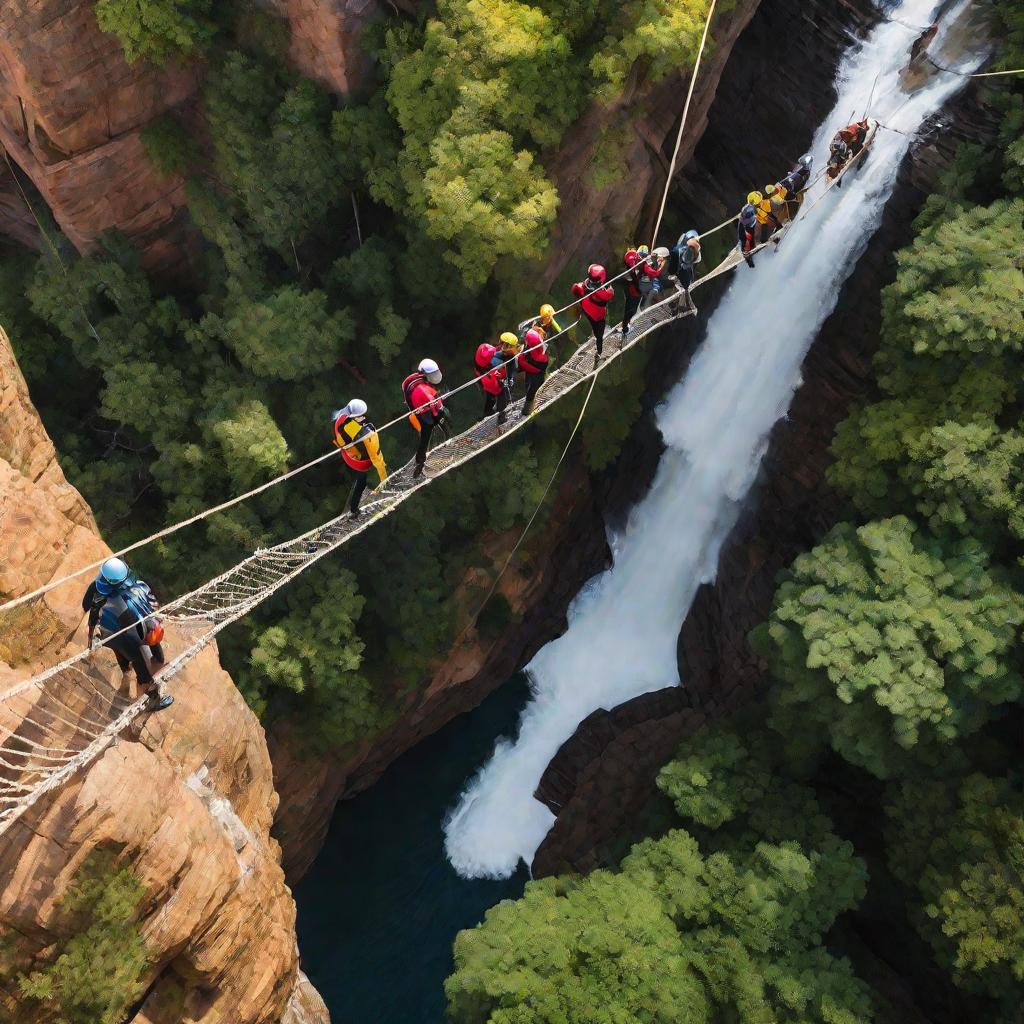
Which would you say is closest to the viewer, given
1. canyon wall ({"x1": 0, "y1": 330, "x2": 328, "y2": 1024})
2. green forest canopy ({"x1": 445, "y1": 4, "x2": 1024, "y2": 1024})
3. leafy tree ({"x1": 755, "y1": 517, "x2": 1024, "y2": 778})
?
canyon wall ({"x1": 0, "y1": 330, "x2": 328, "y2": 1024})

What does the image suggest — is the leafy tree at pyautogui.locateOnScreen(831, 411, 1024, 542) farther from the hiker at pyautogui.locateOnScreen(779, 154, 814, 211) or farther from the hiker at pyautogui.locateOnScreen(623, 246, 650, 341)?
the hiker at pyautogui.locateOnScreen(623, 246, 650, 341)

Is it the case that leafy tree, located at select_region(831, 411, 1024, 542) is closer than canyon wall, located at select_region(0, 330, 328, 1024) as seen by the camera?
No

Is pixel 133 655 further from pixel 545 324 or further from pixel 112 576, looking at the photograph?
pixel 545 324

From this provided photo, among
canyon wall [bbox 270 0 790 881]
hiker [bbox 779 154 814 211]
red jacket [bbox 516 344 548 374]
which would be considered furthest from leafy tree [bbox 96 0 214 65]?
hiker [bbox 779 154 814 211]

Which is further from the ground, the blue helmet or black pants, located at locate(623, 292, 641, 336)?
the blue helmet

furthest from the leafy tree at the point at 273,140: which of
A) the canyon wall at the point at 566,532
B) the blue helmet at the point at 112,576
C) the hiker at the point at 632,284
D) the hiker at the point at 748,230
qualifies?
the blue helmet at the point at 112,576

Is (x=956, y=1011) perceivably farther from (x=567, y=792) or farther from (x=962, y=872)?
(x=567, y=792)

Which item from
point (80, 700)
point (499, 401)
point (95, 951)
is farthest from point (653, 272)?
point (95, 951)
